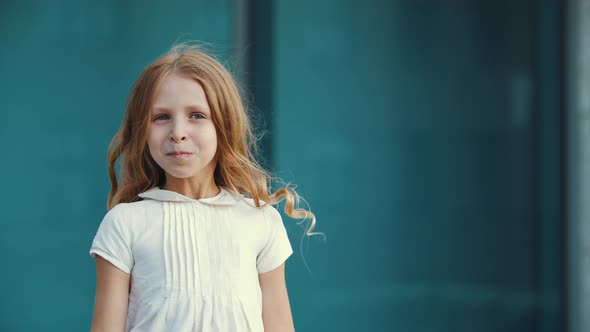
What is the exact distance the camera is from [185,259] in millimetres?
1865

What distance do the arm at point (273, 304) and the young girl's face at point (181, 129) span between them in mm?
345

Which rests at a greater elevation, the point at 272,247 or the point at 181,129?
the point at 181,129

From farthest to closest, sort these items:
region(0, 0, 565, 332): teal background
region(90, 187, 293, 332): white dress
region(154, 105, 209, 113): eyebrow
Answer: region(0, 0, 565, 332): teal background < region(154, 105, 209, 113): eyebrow < region(90, 187, 293, 332): white dress

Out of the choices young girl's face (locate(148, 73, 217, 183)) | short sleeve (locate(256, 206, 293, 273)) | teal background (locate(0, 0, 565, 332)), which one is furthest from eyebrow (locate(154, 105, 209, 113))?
teal background (locate(0, 0, 565, 332))

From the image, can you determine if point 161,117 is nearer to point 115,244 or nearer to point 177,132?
point 177,132

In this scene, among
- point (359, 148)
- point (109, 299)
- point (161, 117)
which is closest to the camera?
point (109, 299)

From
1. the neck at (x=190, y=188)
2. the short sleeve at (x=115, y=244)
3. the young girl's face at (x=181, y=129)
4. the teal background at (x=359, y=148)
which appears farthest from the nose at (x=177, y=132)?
the teal background at (x=359, y=148)

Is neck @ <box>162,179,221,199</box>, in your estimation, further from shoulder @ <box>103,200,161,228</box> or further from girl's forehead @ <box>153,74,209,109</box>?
girl's forehead @ <box>153,74,209,109</box>

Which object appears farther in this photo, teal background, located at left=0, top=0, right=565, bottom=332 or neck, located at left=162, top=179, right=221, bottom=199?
teal background, located at left=0, top=0, right=565, bottom=332

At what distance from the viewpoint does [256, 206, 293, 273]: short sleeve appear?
2.01 metres

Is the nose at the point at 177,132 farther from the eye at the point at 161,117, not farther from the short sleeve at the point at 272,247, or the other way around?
the short sleeve at the point at 272,247

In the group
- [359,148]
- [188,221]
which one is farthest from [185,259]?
[359,148]

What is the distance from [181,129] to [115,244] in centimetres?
32

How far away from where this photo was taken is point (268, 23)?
3.47 meters
